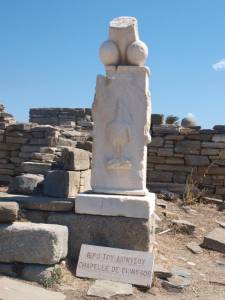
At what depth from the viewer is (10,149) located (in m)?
9.00

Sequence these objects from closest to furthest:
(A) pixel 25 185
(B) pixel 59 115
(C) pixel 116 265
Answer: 1. (C) pixel 116 265
2. (A) pixel 25 185
3. (B) pixel 59 115

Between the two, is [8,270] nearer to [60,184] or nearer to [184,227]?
[60,184]

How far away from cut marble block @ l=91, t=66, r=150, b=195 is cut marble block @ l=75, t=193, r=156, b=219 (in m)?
0.17

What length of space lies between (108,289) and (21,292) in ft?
2.40

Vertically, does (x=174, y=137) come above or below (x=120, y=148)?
above

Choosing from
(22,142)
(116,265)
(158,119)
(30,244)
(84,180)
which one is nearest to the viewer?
(30,244)

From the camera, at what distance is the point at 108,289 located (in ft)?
12.6

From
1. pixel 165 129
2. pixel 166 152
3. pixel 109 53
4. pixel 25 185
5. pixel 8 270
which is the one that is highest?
pixel 109 53

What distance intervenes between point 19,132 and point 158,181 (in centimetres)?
286

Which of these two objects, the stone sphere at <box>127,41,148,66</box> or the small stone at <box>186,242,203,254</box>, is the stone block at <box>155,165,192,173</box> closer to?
the small stone at <box>186,242,203,254</box>

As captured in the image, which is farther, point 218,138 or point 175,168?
point 175,168

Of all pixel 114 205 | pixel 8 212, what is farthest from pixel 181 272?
pixel 8 212

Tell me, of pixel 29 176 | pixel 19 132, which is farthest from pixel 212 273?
pixel 19 132

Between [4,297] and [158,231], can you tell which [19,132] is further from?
[4,297]
